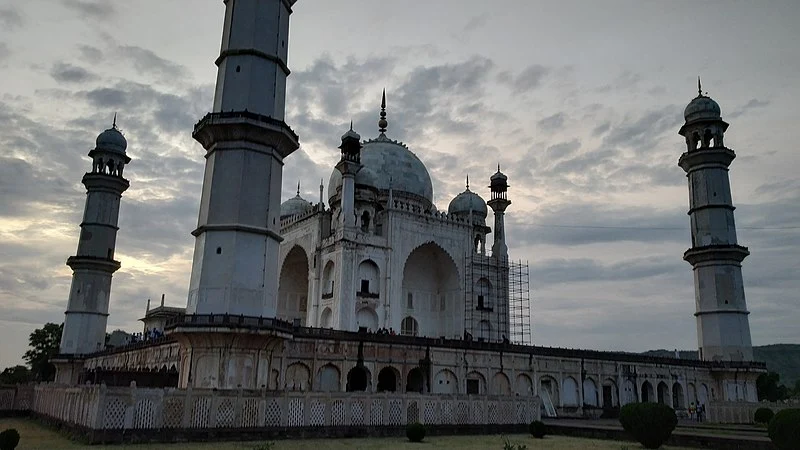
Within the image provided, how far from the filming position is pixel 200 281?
21688 mm

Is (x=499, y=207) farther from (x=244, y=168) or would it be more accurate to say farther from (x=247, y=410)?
(x=247, y=410)

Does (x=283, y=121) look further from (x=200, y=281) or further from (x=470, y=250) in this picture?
(x=470, y=250)

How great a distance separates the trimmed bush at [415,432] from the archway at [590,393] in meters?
21.4

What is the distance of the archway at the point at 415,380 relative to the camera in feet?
99.7

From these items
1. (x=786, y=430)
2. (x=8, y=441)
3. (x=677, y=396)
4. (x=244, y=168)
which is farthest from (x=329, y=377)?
(x=677, y=396)

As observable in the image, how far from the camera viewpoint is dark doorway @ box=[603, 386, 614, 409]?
35912mm

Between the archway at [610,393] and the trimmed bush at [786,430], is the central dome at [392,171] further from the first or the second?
the trimmed bush at [786,430]

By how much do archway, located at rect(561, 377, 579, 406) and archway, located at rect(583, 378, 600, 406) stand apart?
0.70 m

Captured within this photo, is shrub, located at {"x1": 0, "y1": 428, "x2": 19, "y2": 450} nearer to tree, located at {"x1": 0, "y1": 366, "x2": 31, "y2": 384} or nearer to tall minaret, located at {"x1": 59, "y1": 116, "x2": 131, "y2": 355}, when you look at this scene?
tall minaret, located at {"x1": 59, "y1": 116, "x2": 131, "y2": 355}

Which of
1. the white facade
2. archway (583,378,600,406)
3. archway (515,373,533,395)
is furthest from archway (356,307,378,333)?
archway (583,378,600,406)

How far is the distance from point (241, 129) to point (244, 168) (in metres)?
1.41

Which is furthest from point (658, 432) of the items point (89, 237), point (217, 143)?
point (89, 237)

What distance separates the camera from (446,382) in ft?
101

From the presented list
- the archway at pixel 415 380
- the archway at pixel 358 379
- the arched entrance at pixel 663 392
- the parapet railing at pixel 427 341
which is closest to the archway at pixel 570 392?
the parapet railing at pixel 427 341
